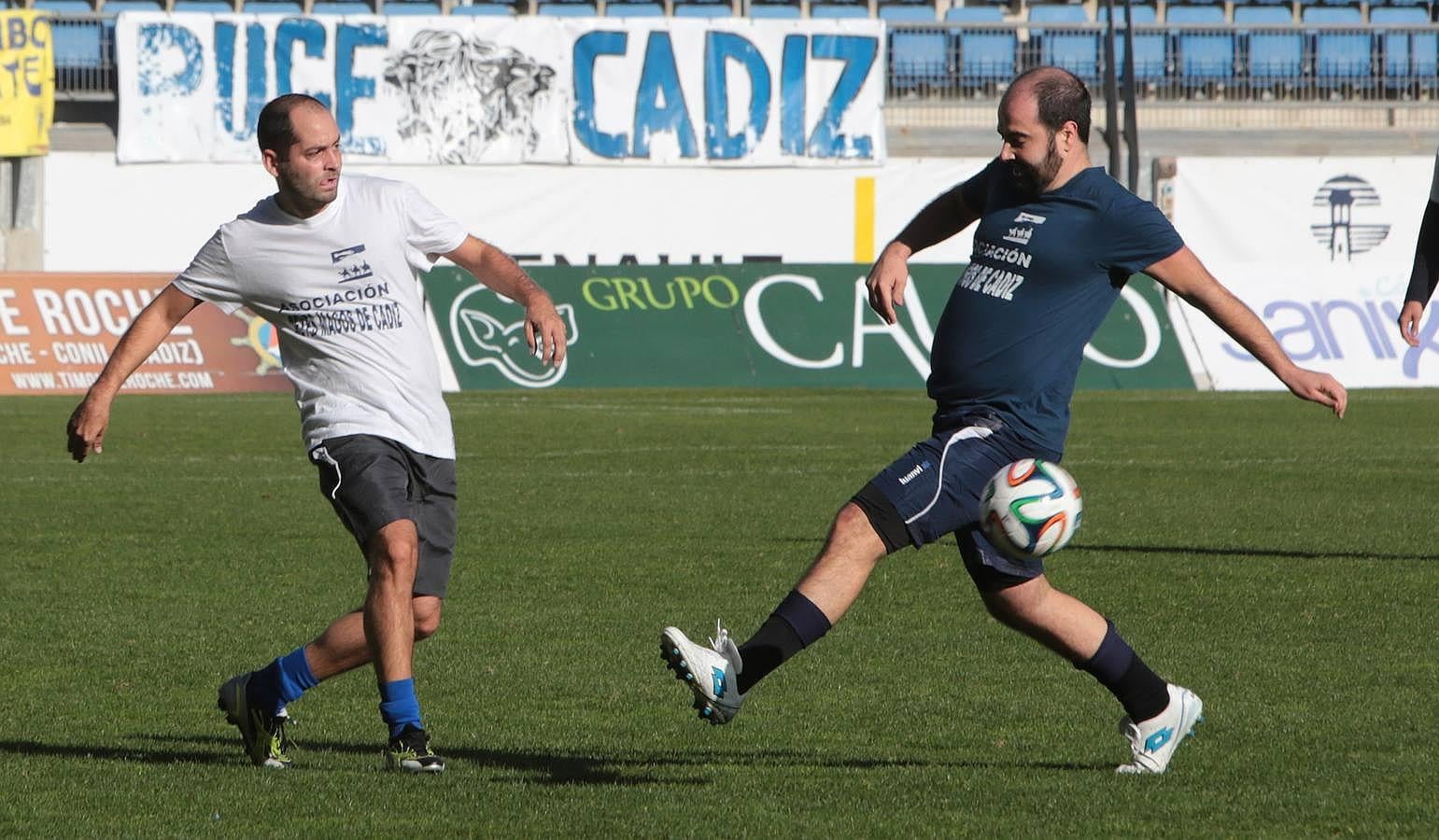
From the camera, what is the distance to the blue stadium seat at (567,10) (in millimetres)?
39406

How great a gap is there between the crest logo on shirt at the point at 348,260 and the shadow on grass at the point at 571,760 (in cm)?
143

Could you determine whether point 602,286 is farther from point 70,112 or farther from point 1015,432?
point 1015,432

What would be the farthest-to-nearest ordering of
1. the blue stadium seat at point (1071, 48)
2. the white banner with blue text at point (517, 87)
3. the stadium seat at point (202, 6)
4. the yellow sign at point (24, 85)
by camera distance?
the blue stadium seat at point (1071, 48) < the stadium seat at point (202, 6) < the white banner with blue text at point (517, 87) < the yellow sign at point (24, 85)

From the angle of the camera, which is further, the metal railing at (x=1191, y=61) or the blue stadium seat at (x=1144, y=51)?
the blue stadium seat at (x=1144, y=51)

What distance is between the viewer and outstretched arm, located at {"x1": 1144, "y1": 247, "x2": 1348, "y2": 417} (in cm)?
547

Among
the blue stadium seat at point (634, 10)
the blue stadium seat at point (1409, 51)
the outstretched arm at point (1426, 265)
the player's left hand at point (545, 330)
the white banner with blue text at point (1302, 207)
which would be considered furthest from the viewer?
the blue stadium seat at point (1409, 51)

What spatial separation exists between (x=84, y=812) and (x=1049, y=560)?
6493mm

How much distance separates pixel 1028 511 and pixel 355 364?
1.94m

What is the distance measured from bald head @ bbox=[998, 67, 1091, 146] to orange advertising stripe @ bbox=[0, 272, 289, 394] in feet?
71.5

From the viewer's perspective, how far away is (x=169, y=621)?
351 inches

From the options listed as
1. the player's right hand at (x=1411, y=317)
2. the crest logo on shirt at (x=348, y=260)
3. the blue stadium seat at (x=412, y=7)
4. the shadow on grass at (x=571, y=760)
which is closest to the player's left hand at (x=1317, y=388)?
the shadow on grass at (x=571, y=760)

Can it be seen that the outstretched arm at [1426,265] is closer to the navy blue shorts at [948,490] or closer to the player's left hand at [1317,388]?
the player's left hand at [1317,388]

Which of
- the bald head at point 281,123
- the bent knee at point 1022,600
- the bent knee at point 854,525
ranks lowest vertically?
the bent knee at point 1022,600

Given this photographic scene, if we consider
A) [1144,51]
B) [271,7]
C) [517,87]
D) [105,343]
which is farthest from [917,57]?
[105,343]
